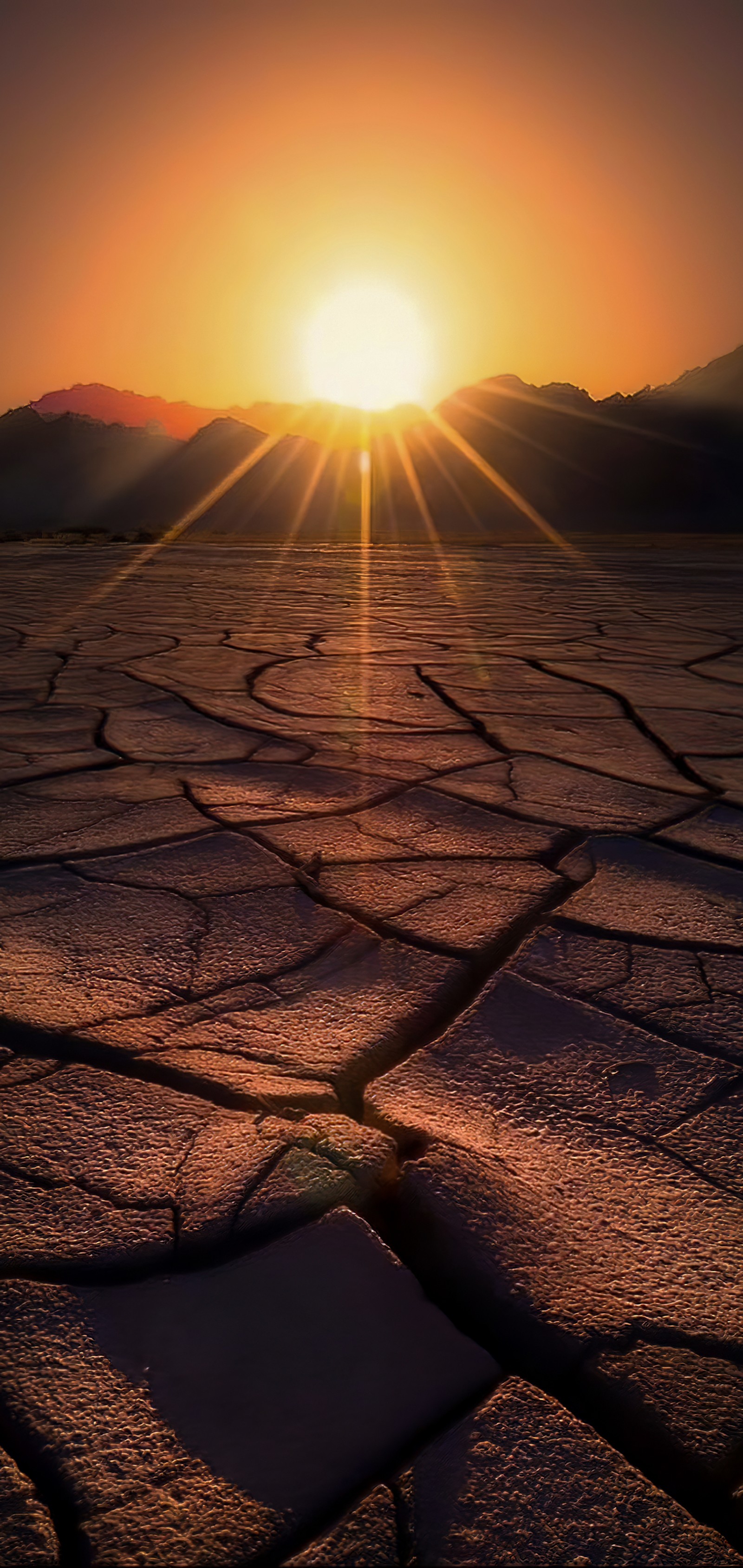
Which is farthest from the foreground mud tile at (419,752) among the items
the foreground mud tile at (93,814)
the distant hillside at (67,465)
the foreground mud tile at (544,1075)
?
the distant hillside at (67,465)

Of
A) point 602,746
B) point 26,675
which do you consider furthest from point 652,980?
point 26,675

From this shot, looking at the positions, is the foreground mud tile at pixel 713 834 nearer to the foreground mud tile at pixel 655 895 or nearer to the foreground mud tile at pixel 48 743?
the foreground mud tile at pixel 655 895

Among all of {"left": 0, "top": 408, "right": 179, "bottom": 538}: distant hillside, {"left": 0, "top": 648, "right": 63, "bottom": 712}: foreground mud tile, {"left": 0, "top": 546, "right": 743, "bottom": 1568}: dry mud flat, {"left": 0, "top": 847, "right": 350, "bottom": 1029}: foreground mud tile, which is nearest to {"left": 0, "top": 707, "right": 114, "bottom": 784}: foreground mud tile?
{"left": 0, "top": 546, "right": 743, "bottom": 1568}: dry mud flat

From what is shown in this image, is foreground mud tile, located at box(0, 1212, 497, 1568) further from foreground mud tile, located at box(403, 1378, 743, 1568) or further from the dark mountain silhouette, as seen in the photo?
the dark mountain silhouette

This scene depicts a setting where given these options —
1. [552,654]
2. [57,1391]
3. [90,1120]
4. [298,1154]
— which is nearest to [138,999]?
[90,1120]

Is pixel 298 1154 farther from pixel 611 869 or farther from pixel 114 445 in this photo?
pixel 114 445

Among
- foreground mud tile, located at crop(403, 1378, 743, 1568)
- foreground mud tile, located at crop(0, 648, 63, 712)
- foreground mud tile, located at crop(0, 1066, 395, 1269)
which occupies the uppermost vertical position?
foreground mud tile, located at crop(0, 648, 63, 712)
